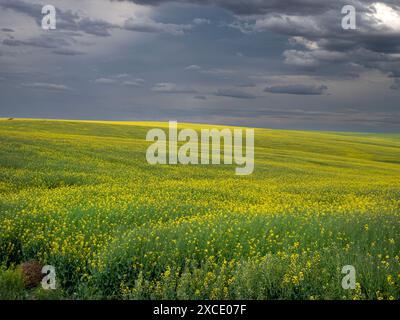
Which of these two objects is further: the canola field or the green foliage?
the green foliage

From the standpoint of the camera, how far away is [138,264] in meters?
8.59

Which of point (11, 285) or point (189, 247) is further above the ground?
point (189, 247)

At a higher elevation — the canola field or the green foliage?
the canola field

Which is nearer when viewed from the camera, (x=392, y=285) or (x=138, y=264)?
(x=392, y=285)

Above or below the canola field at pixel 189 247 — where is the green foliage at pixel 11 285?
below

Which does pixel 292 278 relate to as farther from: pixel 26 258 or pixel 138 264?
pixel 26 258

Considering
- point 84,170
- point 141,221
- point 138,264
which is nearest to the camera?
point 138,264

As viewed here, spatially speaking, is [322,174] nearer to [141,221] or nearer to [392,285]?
[141,221]

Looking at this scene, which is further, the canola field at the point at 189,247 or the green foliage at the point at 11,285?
the green foliage at the point at 11,285

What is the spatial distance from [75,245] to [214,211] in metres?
5.43

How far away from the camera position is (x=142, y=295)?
24.2ft

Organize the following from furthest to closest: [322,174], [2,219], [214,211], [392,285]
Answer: [322,174], [214,211], [2,219], [392,285]

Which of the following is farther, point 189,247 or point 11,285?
point 189,247
